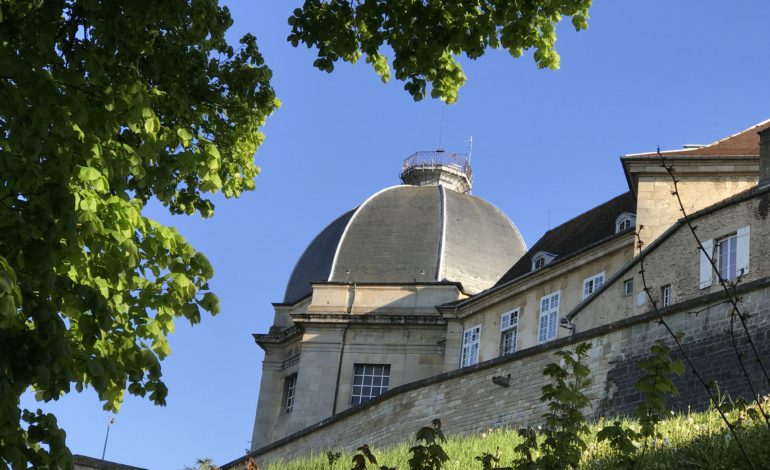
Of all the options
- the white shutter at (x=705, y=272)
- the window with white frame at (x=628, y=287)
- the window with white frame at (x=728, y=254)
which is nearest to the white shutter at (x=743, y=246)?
the window with white frame at (x=728, y=254)

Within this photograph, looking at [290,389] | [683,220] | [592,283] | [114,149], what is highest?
[592,283]

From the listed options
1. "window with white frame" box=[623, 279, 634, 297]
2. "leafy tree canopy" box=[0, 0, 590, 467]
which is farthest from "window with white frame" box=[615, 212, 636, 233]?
"leafy tree canopy" box=[0, 0, 590, 467]

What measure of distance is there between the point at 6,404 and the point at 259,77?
8.80 meters

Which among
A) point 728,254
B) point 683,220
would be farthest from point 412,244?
point 683,220

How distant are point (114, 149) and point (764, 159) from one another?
16830 millimetres

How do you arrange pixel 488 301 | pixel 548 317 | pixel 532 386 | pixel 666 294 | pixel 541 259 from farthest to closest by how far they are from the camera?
1. pixel 488 301
2. pixel 541 259
3. pixel 548 317
4. pixel 666 294
5. pixel 532 386

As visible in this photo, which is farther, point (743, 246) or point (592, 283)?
point (592, 283)

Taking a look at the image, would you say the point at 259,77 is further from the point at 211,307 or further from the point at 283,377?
the point at 283,377

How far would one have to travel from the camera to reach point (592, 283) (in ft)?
102

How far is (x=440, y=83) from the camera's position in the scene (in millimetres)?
13141

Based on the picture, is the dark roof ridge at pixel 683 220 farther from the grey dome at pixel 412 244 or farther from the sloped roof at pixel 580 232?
the grey dome at pixel 412 244

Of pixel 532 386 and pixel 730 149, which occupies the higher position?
pixel 730 149

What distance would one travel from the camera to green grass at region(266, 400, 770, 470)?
991 cm

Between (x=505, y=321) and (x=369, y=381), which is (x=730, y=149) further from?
(x=369, y=381)
